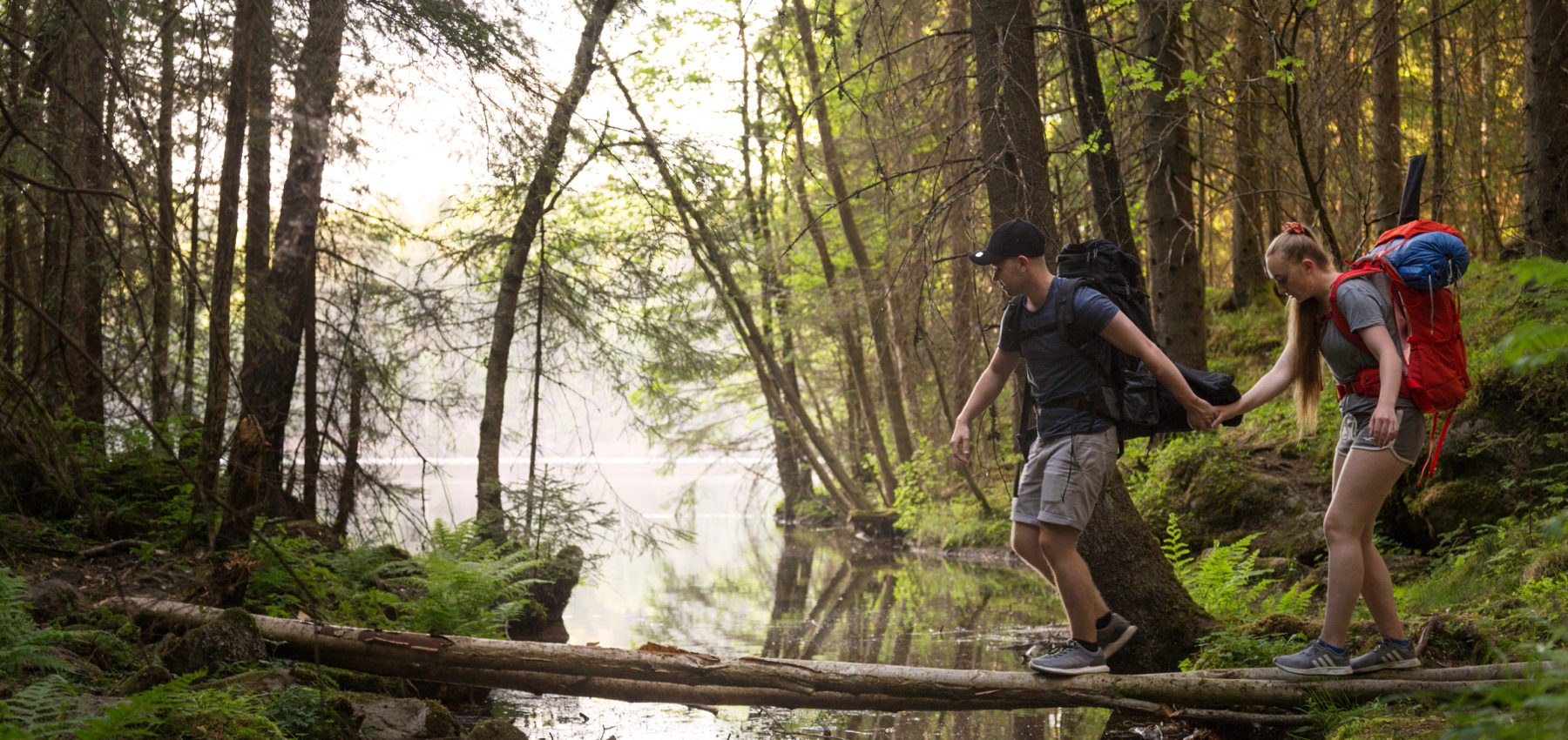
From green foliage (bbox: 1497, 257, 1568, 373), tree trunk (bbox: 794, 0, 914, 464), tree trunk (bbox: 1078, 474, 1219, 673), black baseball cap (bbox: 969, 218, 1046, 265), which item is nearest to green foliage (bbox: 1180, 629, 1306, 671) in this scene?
tree trunk (bbox: 1078, 474, 1219, 673)

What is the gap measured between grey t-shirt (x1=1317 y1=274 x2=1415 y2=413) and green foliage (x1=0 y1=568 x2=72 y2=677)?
5.96 metres

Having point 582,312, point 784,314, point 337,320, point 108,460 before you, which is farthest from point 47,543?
point 784,314

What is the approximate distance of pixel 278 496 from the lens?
914 centimetres

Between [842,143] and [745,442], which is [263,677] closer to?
[842,143]

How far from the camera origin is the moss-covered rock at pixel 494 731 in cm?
518

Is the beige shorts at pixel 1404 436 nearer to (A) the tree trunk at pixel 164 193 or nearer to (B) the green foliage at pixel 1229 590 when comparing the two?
(B) the green foliage at pixel 1229 590

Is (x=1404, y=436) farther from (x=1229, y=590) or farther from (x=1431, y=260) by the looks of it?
(x=1229, y=590)

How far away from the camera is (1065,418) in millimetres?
4688

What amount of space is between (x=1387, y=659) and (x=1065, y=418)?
5.73 ft

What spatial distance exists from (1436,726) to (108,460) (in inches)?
393

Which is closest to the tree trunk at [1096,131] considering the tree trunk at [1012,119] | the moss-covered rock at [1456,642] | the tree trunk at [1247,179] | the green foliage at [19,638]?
the tree trunk at [1012,119]

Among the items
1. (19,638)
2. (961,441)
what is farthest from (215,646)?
(961,441)

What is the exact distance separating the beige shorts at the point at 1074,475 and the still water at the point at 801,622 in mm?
1623

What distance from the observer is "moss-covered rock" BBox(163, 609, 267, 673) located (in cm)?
522
